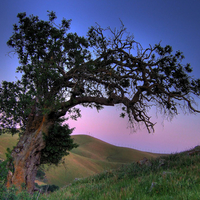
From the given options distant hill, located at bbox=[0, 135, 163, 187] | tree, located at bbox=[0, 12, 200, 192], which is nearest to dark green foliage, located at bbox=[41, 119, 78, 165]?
tree, located at bbox=[0, 12, 200, 192]

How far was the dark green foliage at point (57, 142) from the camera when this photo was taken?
14.3m

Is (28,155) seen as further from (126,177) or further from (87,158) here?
(87,158)

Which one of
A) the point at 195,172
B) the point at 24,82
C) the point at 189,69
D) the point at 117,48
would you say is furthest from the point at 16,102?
the point at 189,69

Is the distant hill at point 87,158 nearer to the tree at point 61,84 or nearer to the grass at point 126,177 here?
the grass at point 126,177

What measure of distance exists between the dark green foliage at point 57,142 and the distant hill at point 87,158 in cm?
3814

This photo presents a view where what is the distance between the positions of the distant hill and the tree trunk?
39.1m

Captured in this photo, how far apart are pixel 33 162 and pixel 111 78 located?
8640 millimetres

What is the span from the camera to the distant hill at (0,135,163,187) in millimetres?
56047

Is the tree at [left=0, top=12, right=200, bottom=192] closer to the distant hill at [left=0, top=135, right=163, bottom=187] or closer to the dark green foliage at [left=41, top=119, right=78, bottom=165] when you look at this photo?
the dark green foliage at [left=41, top=119, right=78, bottom=165]

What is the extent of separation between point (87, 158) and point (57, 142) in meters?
74.6

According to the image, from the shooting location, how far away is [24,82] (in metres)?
14.6

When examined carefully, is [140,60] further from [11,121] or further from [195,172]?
[11,121]

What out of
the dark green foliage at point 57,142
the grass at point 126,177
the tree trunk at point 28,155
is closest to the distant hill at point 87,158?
the grass at point 126,177

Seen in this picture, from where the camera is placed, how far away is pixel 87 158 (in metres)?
85.4
